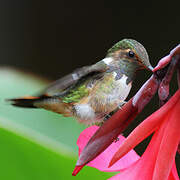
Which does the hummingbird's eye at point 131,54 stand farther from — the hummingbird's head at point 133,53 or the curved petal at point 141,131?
the curved petal at point 141,131

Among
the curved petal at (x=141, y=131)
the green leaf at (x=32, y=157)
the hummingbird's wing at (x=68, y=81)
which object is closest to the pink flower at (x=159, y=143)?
the curved petal at (x=141, y=131)

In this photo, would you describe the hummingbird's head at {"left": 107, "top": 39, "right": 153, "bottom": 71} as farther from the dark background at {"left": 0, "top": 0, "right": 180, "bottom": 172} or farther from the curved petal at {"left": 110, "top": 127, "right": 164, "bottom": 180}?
the dark background at {"left": 0, "top": 0, "right": 180, "bottom": 172}

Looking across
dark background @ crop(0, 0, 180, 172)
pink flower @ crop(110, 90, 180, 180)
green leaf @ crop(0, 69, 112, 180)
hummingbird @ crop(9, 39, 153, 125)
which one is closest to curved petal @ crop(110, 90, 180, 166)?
pink flower @ crop(110, 90, 180, 180)

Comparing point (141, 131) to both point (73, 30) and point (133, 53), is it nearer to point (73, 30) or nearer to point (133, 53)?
point (133, 53)

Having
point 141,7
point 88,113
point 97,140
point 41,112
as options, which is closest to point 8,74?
point 41,112

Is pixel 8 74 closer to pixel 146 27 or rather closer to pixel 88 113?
pixel 88 113
